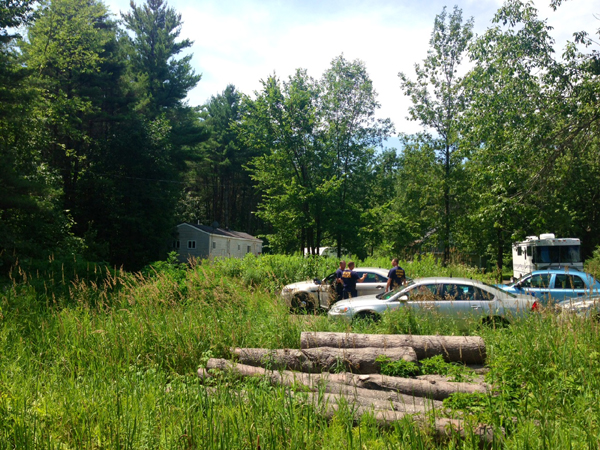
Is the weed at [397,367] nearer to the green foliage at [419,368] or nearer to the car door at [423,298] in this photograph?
the green foliage at [419,368]

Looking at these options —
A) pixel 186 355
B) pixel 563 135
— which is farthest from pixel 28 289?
pixel 563 135

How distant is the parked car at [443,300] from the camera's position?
8.02 m

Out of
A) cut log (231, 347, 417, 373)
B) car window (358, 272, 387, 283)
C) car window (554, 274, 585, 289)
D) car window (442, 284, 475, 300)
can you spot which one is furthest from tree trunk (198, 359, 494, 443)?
car window (358, 272, 387, 283)

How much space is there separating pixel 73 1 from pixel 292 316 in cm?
3437

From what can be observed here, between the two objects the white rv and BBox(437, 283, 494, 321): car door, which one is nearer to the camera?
BBox(437, 283, 494, 321): car door

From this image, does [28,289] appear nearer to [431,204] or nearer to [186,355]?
[186,355]

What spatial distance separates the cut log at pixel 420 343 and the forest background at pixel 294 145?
11111 mm

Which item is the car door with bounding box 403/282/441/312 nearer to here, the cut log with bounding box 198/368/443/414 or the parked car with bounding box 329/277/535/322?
the parked car with bounding box 329/277/535/322

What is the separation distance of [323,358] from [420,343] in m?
1.48

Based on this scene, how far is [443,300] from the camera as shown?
8.59 meters

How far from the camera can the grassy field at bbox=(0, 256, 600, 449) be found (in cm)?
351

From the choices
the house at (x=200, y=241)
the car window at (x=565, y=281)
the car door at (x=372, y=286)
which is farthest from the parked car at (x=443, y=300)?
the house at (x=200, y=241)

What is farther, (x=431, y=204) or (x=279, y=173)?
(x=279, y=173)

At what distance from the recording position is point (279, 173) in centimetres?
3306
